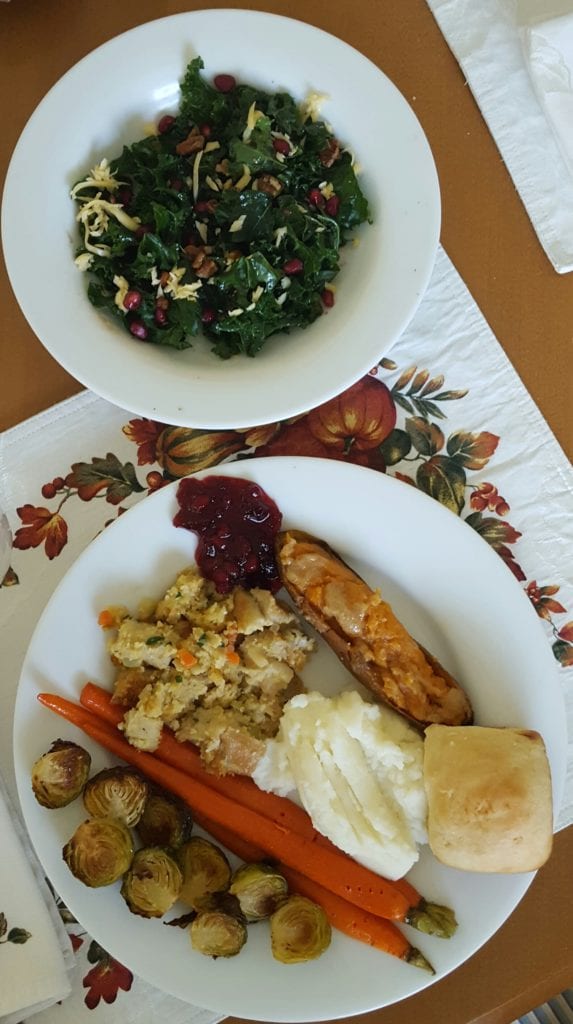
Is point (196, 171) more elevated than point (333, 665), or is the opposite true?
point (196, 171)

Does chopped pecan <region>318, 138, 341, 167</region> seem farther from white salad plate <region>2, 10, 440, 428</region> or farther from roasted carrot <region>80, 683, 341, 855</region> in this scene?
roasted carrot <region>80, 683, 341, 855</region>

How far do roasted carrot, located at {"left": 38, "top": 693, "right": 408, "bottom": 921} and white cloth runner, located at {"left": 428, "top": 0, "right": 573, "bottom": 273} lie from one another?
4.65 ft

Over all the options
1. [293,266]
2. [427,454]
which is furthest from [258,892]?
[293,266]

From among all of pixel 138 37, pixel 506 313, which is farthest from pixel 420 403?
pixel 138 37

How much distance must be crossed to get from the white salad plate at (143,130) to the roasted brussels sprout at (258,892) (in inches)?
36.4

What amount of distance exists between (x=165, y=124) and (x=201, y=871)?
1590mm

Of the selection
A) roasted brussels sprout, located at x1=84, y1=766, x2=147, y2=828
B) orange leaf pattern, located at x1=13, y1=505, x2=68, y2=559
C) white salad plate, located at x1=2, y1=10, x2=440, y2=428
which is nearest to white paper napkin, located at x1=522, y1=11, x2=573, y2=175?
white salad plate, located at x1=2, y1=10, x2=440, y2=428

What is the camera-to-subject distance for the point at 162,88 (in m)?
1.81

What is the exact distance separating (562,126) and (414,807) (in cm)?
155

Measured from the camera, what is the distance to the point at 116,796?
67.4 inches

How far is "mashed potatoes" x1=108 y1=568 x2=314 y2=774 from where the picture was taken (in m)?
1.79

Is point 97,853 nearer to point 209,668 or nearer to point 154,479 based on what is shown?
point 209,668

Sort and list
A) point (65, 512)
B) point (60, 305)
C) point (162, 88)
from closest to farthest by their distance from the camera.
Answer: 1. point (60, 305)
2. point (162, 88)
3. point (65, 512)

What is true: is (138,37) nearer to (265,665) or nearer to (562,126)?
(562,126)
